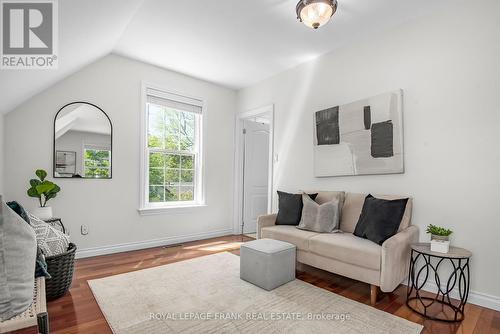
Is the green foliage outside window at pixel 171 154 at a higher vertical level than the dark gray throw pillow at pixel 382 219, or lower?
higher

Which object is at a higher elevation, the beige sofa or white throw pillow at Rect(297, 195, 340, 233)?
white throw pillow at Rect(297, 195, 340, 233)

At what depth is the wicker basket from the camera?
2082 mm

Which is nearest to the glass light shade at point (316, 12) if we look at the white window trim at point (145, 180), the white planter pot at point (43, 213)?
the white window trim at point (145, 180)

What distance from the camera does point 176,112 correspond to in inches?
165

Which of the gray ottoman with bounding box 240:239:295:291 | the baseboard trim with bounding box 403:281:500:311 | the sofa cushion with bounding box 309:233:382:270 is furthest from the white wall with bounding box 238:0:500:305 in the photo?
the gray ottoman with bounding box 240:239:295:291

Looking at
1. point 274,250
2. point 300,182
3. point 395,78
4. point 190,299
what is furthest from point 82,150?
point 395,78

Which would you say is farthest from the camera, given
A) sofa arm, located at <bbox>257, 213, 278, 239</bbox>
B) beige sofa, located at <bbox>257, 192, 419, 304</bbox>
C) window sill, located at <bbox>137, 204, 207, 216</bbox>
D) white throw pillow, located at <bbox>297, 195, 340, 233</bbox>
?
window sill, located at <bbox>137, 204, 207, 216</bbox>

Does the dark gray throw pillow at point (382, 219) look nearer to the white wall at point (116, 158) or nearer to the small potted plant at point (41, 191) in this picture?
the white wall at point (116, 158)

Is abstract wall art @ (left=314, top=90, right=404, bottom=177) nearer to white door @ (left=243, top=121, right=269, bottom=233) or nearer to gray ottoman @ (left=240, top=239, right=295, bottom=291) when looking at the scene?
gray ottoman @ (left=240, top=239, right=295, bottom=291)

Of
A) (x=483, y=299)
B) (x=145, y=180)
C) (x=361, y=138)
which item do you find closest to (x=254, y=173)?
(x=145, y=180)

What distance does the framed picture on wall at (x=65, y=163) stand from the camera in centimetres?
311

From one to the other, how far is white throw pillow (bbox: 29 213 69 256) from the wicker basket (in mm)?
59

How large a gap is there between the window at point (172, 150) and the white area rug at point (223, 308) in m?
1.55

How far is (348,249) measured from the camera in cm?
227
